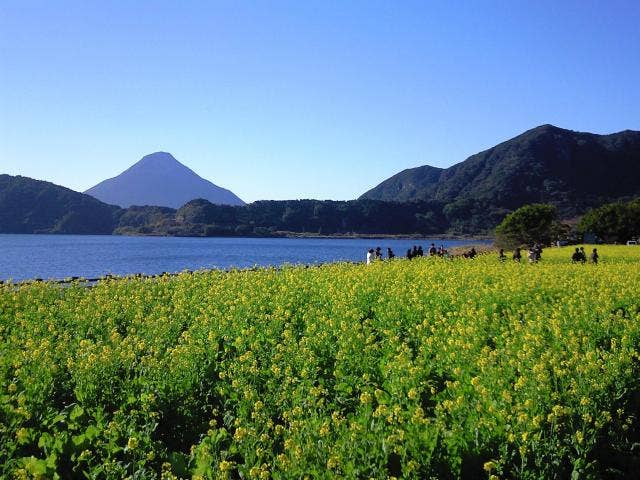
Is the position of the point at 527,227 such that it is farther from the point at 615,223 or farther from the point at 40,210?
the point at 40,210

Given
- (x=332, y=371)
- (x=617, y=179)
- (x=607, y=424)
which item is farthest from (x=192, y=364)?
(x=617, y=179)

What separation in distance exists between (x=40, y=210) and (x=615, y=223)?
17013 cm

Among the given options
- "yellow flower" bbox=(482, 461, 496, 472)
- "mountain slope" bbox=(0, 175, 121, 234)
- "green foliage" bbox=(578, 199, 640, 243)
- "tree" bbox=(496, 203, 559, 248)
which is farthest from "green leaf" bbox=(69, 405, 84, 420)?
"mountain slope" bbox=(0, 175, 121, 234)

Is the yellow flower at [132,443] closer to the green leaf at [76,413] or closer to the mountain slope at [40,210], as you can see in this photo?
the green leaf at [76,413]

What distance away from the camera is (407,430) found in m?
5.24

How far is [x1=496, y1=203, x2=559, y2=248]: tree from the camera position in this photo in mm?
77438

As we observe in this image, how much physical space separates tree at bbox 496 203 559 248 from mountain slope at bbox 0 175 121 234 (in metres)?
149

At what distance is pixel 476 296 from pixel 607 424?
347 inches

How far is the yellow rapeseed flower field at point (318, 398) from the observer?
493cm

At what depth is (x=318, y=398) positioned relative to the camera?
7.37 metres

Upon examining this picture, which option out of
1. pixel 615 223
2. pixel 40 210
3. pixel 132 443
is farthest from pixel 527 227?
pixel 40 210

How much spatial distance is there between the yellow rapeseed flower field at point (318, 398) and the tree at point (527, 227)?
6817cm

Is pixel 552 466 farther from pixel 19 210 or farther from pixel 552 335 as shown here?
pixel 19 210

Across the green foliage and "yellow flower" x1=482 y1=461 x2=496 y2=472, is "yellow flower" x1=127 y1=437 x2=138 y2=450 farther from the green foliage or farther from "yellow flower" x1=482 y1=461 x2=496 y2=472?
the green foliage
